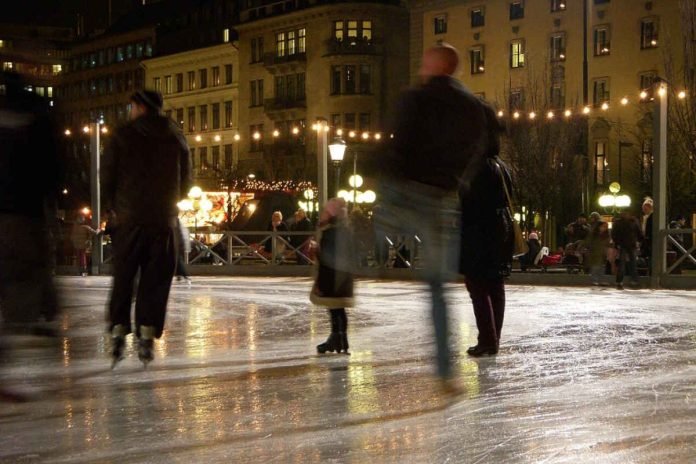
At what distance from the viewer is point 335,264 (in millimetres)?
9617

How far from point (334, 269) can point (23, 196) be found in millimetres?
3517

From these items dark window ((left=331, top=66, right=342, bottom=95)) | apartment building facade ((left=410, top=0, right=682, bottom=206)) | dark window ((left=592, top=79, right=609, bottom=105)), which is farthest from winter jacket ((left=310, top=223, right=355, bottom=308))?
dark window ((left=331, top=66, right=342, bottom=95))

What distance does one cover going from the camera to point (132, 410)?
6.09m

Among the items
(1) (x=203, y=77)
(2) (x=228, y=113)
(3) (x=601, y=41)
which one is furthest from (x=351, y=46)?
(3) (x=601, y=41)

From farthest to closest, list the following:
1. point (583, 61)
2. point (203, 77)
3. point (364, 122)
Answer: point (203, 77) → point (364, 122) → point (583, 61)

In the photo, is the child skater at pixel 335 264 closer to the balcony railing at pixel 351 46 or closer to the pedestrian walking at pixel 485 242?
the pedestrian walking at pixel 485 242

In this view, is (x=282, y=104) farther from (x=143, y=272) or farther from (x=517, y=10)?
(x=143, y=272)

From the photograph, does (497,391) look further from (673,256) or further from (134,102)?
(673,256)

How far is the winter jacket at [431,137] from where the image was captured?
246 inches

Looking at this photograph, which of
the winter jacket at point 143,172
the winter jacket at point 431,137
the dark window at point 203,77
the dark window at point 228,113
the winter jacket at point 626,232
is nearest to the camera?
the winter jacket at point 431,137

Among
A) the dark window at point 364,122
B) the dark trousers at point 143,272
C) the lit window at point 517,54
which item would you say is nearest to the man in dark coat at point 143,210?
the dark trousers at point 143,272

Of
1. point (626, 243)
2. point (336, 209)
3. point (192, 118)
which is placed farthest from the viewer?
point (192, 118)

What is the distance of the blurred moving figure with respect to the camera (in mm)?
6477

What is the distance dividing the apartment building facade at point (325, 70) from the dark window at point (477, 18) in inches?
317
